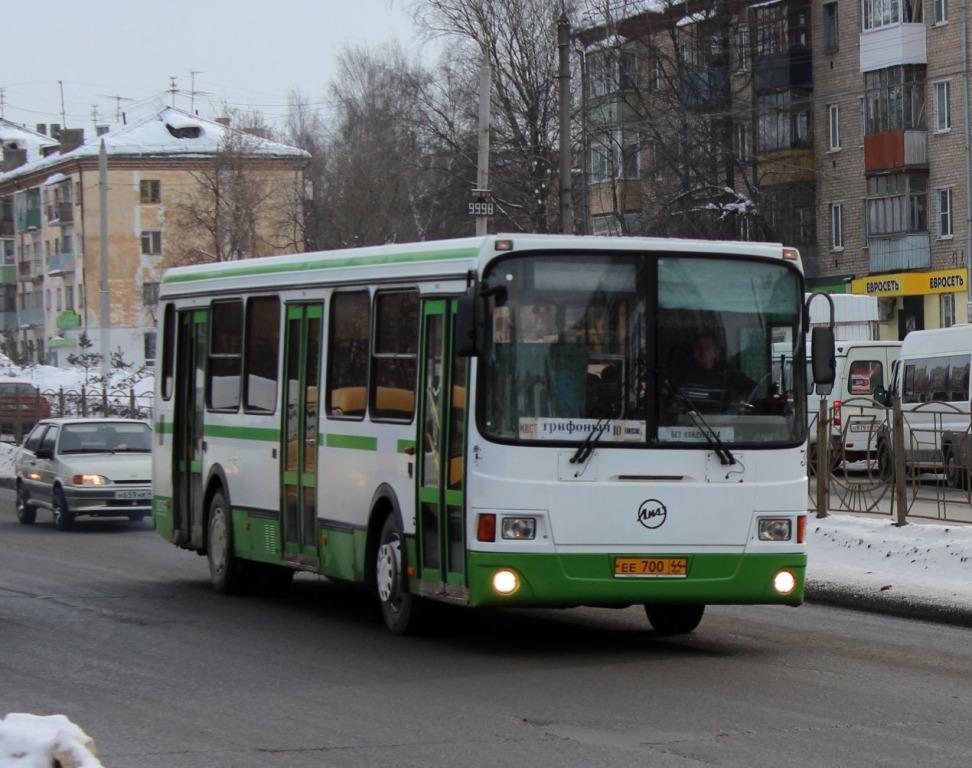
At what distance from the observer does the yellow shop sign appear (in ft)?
167

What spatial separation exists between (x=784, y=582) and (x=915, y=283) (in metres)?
42.0

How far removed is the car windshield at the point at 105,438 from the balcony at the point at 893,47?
32325 millimetres

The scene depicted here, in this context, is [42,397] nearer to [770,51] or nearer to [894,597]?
[770,51]

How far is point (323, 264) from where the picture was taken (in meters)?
13.5

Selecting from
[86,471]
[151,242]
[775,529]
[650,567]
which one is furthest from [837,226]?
[151,242]

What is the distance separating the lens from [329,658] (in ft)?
36.8

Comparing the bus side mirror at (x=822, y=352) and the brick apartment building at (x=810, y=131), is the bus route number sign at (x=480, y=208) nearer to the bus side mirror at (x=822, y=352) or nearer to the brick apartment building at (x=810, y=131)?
the bus side mirror at (x=822, y=352)

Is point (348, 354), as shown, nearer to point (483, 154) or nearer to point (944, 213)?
point (483, 154)

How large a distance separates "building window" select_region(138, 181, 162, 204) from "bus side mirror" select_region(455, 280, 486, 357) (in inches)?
3405

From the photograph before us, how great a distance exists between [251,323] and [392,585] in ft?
10.7

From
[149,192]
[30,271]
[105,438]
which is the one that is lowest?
[105,438]

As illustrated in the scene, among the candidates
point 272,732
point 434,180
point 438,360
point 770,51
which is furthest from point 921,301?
point 272,732

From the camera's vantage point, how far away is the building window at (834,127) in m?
55.5

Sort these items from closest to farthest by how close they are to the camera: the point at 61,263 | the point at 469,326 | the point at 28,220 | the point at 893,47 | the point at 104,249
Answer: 1. the point at 469,326
2. the point at 104,249
3. the point at 893,47
4. the point at 61,263
5. the point at 28,220
